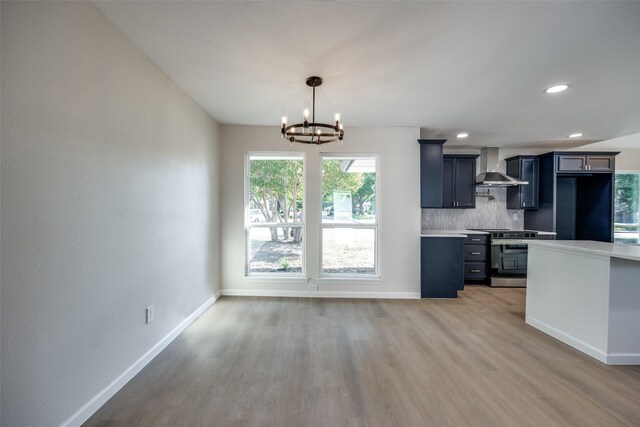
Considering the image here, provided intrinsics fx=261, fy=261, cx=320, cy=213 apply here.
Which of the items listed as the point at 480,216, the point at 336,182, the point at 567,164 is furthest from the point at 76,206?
the point at 567,164

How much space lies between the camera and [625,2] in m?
1.50

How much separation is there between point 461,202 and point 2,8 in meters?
5.42

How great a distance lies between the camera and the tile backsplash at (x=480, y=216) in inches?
201

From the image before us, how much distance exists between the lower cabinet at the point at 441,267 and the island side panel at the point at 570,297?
90cm

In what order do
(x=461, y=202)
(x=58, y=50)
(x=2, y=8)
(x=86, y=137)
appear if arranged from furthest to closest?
(x=461, y=202) → (x=86, y=137) → (x=58, y=50) → (x=2, y=8)

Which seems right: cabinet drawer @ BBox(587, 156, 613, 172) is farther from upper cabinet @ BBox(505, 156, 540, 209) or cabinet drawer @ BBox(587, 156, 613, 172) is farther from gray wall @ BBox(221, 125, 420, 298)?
gray wall @ BBox(221, 125, 420, 298)

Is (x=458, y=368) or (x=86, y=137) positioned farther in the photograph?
(x=458, y=368)

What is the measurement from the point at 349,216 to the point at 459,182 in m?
2.29

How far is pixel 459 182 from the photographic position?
474 centimetres

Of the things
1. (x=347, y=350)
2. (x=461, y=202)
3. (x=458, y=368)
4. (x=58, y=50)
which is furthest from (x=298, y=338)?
(x=461, y=202)

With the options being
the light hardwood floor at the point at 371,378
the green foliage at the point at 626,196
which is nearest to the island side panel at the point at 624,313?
the light hardwood floor at the point at 371,378

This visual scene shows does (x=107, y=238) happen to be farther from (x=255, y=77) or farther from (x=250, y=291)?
(x=250, y=291)

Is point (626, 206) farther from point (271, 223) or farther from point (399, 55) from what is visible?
point (271, 223)

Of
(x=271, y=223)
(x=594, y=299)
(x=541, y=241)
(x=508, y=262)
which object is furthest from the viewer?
(x=508, y=262)
